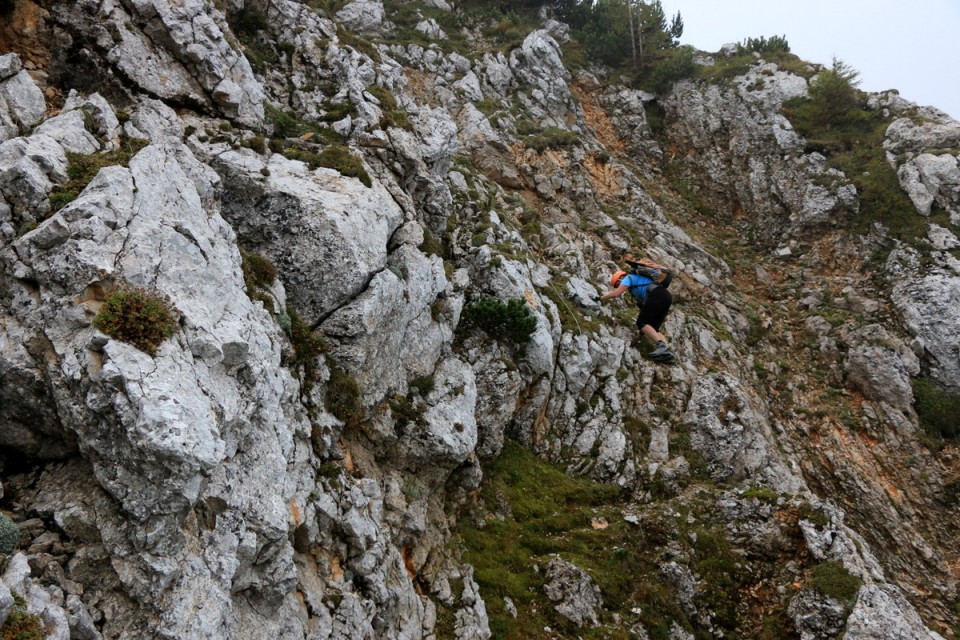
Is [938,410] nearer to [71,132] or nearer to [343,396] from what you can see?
[343,396]

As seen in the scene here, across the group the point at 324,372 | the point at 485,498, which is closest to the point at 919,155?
the point at 485,498

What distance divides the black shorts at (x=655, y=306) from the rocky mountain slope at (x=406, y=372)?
385 cm

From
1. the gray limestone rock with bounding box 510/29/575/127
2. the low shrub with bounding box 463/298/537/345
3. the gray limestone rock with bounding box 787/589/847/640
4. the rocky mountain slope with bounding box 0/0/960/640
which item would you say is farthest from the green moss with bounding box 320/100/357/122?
the gray limestone rock with bounding box 787/589/847/640

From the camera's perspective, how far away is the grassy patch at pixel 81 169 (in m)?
9.73

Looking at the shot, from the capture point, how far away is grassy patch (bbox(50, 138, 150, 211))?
9734 mm

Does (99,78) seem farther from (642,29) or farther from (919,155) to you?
(642,29)

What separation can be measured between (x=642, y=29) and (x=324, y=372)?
5123 centimetres

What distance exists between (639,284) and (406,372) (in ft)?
28.9

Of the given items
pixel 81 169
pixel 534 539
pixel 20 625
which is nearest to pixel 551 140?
pixel 534 539

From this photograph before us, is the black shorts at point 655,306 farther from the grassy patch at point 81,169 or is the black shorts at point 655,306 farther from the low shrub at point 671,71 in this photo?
the low shrub at point 671,71

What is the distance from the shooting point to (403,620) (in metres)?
12.0

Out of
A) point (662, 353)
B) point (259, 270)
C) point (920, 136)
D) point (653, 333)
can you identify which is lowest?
point (259, 270)

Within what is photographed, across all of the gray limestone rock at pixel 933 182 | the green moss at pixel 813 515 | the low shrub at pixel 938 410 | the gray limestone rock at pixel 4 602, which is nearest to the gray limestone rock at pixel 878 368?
the low shrub at pixel 938 410

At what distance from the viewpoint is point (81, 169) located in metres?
10.5
